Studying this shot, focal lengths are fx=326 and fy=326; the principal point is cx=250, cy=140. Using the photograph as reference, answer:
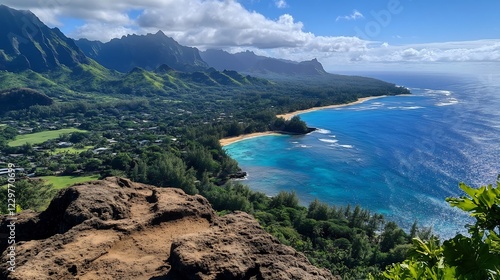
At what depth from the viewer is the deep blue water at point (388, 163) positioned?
2473 inches

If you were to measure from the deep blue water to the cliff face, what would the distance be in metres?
49.0

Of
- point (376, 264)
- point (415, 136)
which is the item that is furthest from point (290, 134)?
point (376, 264)

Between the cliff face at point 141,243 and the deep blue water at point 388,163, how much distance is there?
4900 cm

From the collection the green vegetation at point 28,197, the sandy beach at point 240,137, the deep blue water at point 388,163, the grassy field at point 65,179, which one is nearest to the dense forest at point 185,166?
the green vegetation at point 28,197

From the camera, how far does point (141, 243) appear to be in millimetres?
12375

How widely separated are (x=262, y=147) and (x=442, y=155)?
51.4 m

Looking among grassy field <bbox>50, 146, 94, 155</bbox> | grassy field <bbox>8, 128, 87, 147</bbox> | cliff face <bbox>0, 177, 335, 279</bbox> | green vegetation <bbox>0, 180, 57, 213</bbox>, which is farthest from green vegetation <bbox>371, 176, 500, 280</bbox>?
grassy field <bbox>8, 128, 87, 147</bbox>

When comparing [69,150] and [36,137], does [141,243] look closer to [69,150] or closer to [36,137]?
[69,150]

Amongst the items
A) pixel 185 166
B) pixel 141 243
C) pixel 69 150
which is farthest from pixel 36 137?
pixel 141 243

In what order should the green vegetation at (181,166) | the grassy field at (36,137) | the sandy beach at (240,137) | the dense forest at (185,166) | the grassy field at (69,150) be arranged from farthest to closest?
the sandy beach at (240,137), the grassy field at (36,137), the grassy field at (69,150), the green vegetation at (181,166), the dense forest at (185,166)

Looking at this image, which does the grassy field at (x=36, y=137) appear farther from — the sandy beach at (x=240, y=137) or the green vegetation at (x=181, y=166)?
the sandy beach at (x=240, y=137)

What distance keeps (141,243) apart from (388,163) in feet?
278

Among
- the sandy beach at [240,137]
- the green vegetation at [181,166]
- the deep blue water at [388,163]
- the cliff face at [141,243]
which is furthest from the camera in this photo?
the sandy beach at [240,137]

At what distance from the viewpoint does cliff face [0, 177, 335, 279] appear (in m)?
10.3
